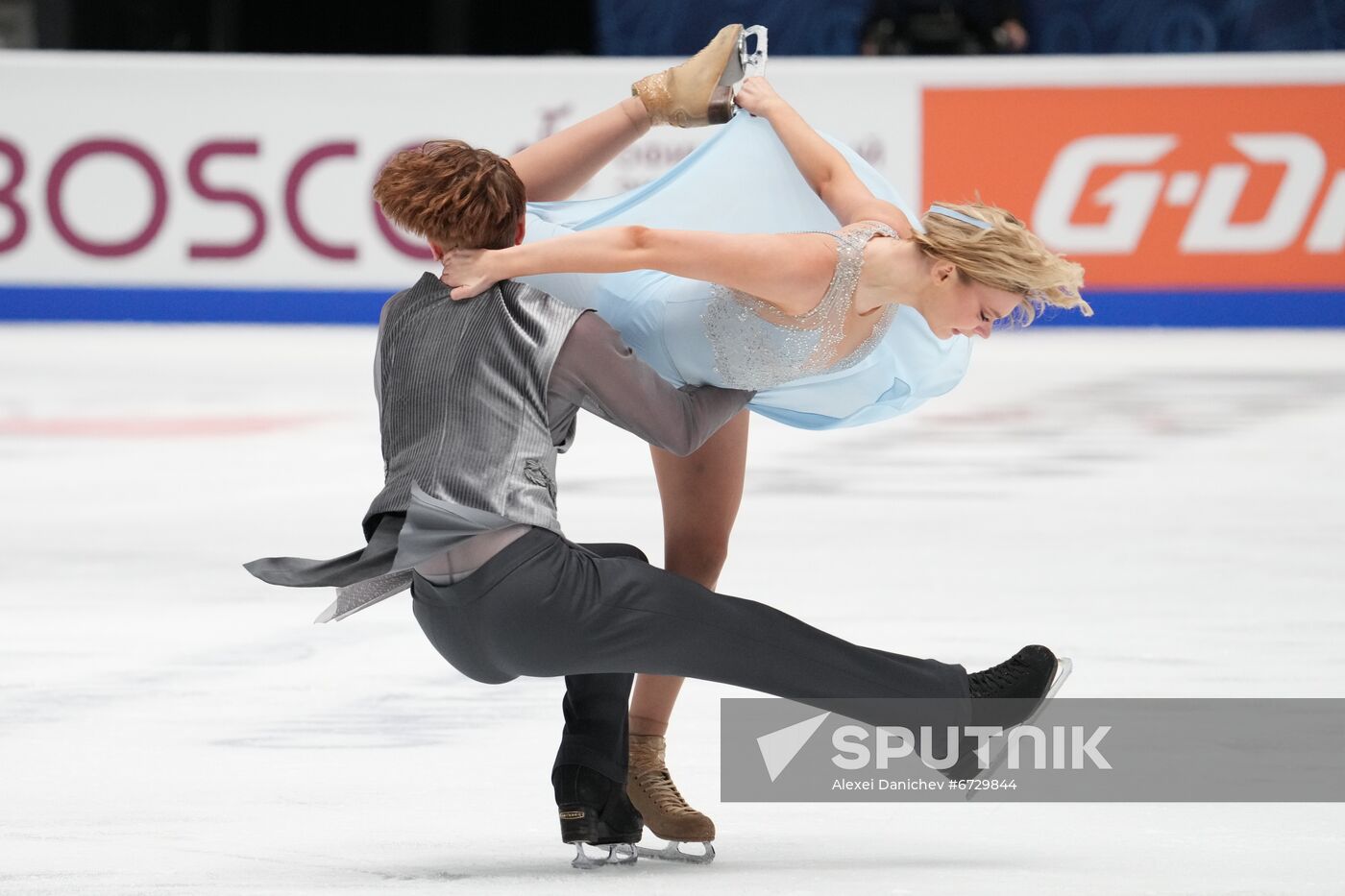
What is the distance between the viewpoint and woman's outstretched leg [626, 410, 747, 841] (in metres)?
2.84

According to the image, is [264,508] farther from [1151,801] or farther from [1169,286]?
[1169,286]

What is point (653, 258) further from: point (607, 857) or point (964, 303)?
point (607, 857)

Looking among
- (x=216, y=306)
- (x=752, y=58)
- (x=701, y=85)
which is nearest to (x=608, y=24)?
(x=216, y=306)

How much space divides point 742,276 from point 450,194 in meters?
0.38

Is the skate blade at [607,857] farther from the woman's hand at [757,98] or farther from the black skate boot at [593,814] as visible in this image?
the woman's hand at [757,98]

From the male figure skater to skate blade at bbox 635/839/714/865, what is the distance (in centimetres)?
33

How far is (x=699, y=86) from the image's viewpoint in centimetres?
287

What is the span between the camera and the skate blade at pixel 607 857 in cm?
260

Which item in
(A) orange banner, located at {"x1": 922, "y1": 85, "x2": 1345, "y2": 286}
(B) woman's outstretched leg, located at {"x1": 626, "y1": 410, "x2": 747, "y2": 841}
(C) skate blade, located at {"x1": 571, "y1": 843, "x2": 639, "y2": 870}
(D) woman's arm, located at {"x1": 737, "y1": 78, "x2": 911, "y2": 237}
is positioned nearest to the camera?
(C) skate blade, located at {"x1": 571, "y1": 843, "x2": 639, "y2": 870}

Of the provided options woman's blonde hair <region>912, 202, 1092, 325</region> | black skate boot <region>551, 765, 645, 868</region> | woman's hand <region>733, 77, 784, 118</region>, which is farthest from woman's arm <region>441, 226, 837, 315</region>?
black skate boot <region>551, 765, 645, 868</region>

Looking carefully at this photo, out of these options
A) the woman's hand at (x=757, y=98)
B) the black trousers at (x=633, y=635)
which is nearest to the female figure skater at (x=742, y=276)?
the woman's hand at (x=757, y=98)

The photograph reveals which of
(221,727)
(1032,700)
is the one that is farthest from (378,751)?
(1032,700)

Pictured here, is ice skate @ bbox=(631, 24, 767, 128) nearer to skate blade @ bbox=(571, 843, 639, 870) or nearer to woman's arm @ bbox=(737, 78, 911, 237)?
woman's arm @ bbox=(737, 78, 911, 237)

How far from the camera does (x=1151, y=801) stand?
2865mm
